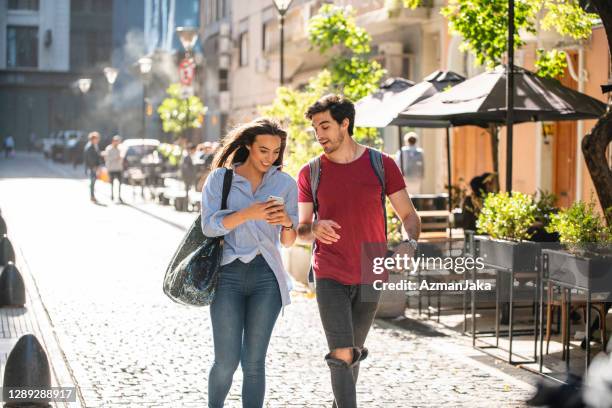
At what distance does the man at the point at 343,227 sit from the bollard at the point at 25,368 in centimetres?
186

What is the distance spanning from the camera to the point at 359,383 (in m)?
8.38

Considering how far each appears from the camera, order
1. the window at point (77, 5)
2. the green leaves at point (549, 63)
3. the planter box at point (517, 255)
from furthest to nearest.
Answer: the window at point (77, 5)
the green leaves at point (549, 63)
the planter box at point (517, 255)

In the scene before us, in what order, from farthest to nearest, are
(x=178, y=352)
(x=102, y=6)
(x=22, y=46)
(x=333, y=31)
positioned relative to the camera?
(x=102, y=6) → (x=22, y=46) → (x=333, y=31) → (x=178, y=352)

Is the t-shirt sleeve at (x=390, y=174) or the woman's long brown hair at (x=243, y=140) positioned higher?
the woman's long brown hair at (x=243, y=140)

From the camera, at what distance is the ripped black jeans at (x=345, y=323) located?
6059 millimetres

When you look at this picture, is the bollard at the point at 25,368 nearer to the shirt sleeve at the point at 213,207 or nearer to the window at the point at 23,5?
the shirt sleeve at the point at 213,207

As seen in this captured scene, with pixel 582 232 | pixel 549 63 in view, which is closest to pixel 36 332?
pixel 582 232

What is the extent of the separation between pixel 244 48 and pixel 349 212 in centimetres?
4447

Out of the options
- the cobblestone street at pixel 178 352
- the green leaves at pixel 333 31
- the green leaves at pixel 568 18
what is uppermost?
the green leaves at pixel 333 31

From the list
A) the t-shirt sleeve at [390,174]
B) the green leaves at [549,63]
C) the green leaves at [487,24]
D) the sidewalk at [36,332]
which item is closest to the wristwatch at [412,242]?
the t-shirt sleeve at [390,174]

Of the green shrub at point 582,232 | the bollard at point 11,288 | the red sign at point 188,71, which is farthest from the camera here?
the red sign at point 188,71

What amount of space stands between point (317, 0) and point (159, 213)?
8763mm

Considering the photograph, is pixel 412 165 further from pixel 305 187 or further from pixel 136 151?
pixel 136 151

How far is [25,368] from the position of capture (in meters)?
7.14
